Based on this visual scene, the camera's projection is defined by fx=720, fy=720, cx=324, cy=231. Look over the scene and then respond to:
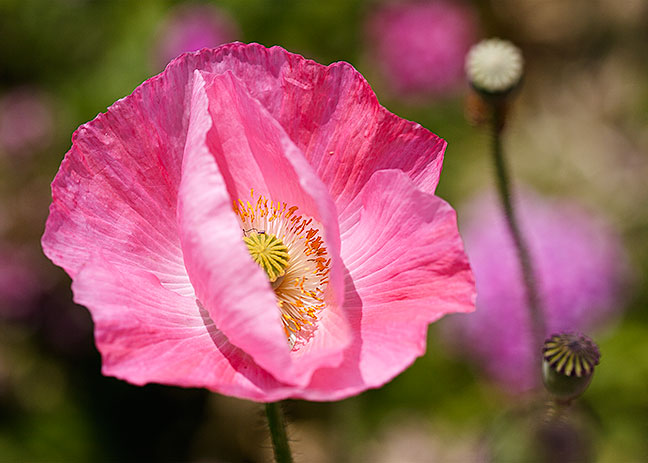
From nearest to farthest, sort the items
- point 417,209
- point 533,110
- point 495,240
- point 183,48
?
1. point 417,209
2. point 495,240
3. point 183,48
4. point 533,110

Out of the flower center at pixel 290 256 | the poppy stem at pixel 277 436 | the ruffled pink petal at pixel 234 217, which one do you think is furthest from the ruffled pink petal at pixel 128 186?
the poppy stem at pixel 277 436

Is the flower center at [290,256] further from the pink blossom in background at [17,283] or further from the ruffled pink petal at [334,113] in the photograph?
the pink blossom in background at [17,283]

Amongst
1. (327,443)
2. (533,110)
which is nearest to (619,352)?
(327,443)

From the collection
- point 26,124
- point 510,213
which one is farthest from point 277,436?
point 26,124

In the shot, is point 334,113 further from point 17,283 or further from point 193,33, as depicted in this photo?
point 17,283

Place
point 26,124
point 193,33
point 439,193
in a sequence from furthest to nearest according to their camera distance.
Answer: point 439,193
point 26,124
point 193,33

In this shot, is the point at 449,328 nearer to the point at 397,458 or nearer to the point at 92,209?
the point at 397,458

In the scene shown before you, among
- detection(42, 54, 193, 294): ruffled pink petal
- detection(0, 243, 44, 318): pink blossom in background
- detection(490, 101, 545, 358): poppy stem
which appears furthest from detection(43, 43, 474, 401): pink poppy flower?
detection(0, 243, 44, 318): pink blossom in background
